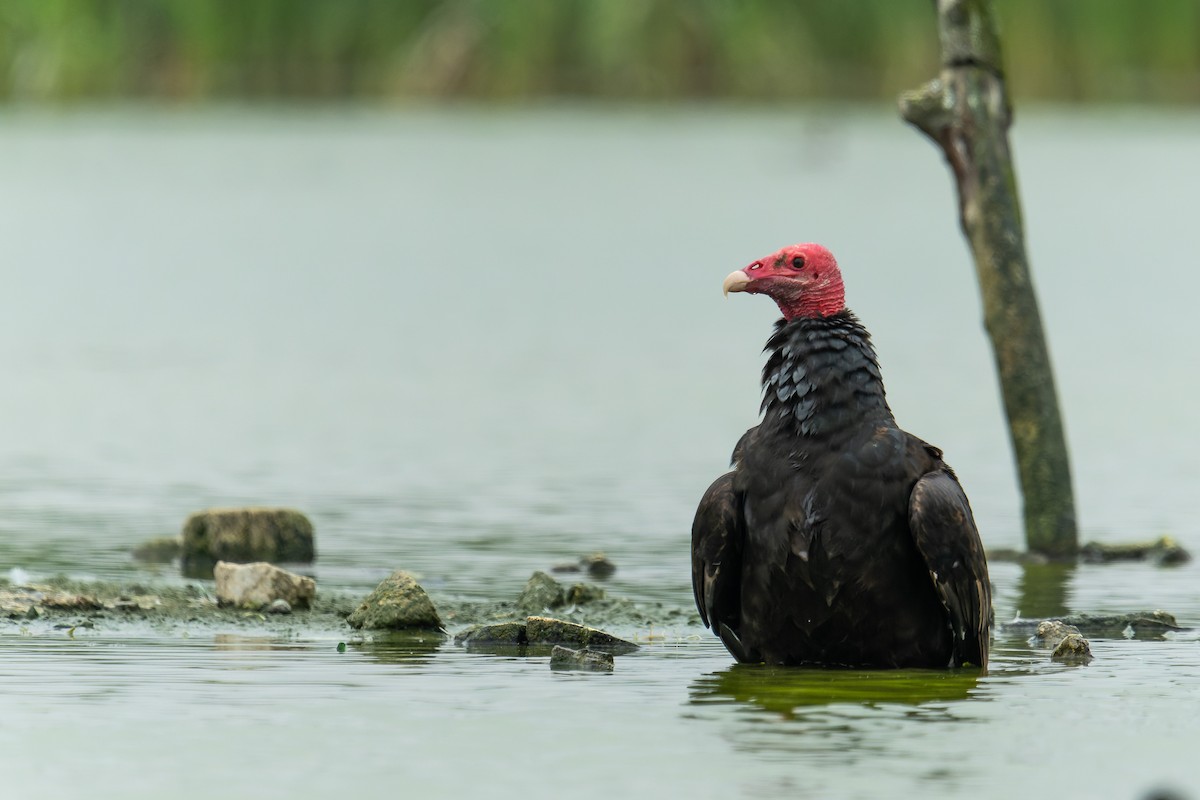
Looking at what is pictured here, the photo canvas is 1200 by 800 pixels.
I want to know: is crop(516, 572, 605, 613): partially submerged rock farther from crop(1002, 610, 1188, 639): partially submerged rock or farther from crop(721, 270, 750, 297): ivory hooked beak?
crop(721, 270, 750, 297): ivory hooked beak

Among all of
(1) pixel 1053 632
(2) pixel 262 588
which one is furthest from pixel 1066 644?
(2) pixel 262 588

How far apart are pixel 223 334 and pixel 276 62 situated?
1485 inches

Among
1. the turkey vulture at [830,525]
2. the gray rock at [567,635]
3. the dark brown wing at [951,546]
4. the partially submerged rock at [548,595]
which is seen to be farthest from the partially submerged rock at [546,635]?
the dark brown wing at [951,546]

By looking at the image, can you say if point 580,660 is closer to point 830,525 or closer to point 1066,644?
point 830,525

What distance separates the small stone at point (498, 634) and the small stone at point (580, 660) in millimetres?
466

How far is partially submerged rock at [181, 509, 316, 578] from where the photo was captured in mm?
11742

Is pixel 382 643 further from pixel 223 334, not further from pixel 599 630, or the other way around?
pixel 223 334

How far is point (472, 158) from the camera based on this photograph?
56.0m

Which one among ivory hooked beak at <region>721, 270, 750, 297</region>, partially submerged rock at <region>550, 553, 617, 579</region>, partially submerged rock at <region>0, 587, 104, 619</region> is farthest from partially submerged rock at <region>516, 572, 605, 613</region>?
ivory hooked beak at <region>721, 270, 750, 297</region>

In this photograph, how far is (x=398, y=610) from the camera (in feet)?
31.6

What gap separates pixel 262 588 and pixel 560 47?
52578 millimetres

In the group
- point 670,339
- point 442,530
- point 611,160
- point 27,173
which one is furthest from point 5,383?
point 611,160

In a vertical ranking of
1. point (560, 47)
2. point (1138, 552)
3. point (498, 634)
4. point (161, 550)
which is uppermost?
point (560, 47)

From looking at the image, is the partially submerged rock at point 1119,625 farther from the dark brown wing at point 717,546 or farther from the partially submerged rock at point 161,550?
the partially submerged rock at point 161,550
